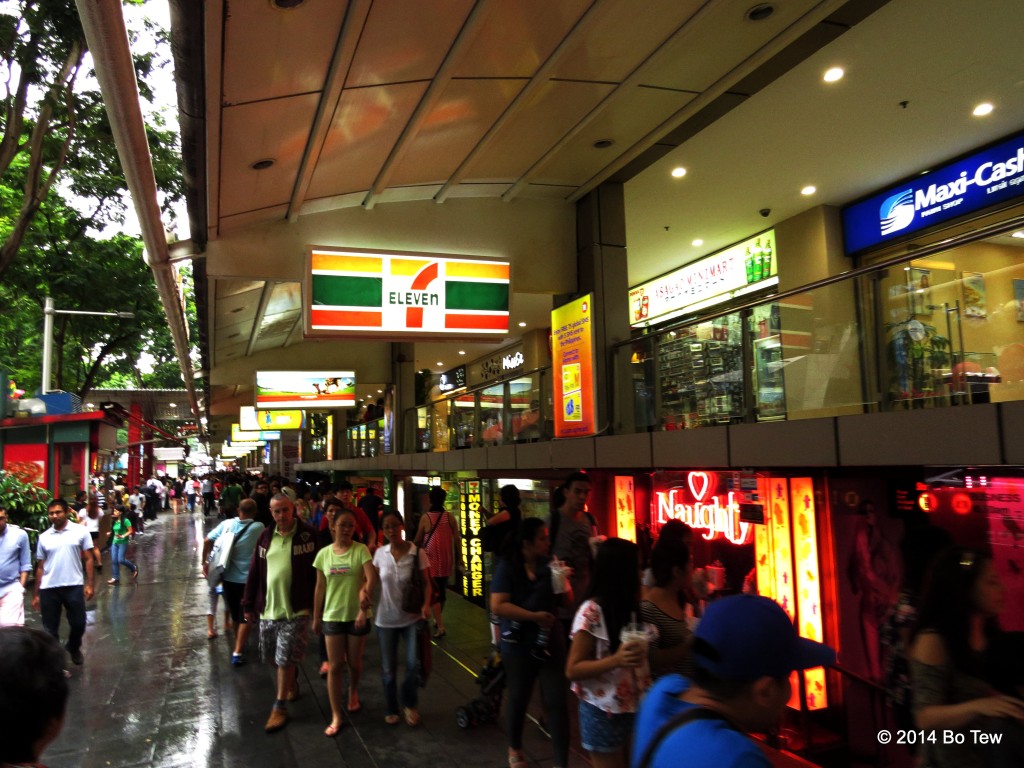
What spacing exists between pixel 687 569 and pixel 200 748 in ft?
14.1

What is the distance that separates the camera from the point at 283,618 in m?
6.05

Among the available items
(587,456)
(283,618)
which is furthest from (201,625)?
(587,456)

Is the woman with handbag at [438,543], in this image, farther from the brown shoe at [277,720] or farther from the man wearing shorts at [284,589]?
the brown shoe at [277,720]

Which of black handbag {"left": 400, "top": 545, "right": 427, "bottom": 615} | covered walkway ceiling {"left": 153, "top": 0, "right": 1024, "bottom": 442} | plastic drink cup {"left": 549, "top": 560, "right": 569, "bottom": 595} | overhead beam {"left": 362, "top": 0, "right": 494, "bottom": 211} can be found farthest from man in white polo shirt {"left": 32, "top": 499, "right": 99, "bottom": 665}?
plastic drink cup {"left": 549, "top": 560, "right": 569, "bottom": 595}

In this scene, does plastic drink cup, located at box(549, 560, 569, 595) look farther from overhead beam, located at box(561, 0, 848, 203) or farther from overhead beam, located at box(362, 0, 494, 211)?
overhead beam, located at box(561, 0, 848, 203)

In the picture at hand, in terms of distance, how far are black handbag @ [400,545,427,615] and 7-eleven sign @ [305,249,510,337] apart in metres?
2.72

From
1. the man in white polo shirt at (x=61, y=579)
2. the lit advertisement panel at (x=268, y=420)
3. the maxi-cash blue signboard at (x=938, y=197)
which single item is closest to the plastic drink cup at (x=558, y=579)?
the man in white polo shirt at (x=61, y=579)

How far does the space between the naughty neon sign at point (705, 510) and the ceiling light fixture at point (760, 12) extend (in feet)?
13.5

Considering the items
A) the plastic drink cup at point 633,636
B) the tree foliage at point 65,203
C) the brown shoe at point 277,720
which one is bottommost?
the brown shoe at point 277,720

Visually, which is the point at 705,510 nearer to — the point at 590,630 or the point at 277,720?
the point at 590,630

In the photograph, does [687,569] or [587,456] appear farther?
[587,456]

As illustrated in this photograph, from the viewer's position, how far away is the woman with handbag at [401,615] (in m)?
5.82

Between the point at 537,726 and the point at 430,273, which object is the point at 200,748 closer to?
the point at 537,726

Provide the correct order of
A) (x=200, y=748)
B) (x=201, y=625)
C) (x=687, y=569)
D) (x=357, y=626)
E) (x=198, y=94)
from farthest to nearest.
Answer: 1. (x=201, y=625)
2. (x=357, y=626)
3. (x=200, y=748)
4. (x=198, y=94)
5. (x=687, y=569)
